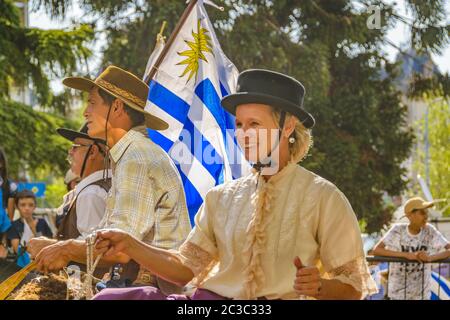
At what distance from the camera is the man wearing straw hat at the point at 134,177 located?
452cm

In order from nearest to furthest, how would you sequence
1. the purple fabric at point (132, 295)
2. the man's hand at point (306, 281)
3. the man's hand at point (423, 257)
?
the man's hand at point (306, 281)
the purple fabric at point (132, 295)
the man's hand at point (423, 257)

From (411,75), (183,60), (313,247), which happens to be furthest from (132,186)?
(411,75)

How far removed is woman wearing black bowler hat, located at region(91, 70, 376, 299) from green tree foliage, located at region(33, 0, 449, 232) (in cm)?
985

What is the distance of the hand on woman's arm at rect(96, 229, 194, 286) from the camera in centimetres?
360

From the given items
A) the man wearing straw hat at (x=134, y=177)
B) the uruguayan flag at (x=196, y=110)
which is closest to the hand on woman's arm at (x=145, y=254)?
the man wearing straw hat at (x=134, y=177)

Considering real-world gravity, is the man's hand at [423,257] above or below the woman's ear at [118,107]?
below

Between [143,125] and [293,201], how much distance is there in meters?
1.50

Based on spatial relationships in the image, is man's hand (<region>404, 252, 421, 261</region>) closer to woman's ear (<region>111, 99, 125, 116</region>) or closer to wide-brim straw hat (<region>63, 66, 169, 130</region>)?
wide-brim straw hat (<region>63, 66, 169, 130</region>)

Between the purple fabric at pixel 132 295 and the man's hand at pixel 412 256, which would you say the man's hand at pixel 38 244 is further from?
the man's hand at pixel 412 256

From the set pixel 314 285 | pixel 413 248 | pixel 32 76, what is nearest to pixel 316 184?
pixel 314 285

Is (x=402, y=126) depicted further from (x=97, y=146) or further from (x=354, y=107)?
(x=97, y=146)

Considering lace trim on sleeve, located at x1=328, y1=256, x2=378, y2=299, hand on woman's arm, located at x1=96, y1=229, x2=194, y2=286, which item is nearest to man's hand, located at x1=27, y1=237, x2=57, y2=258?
hand on woman's arm, located at x1=96, y1=229, x2=194, y2=286

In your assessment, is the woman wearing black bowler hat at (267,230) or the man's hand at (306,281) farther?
the woman wearing black bowler hat at (267,230)
